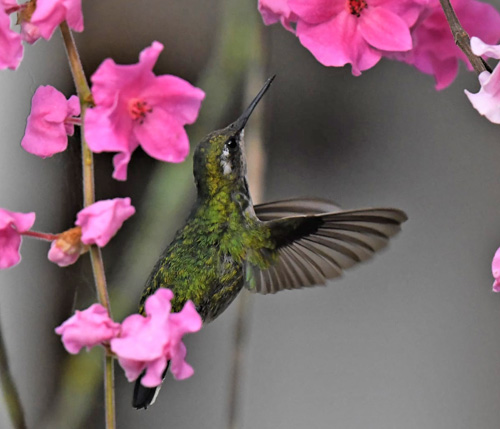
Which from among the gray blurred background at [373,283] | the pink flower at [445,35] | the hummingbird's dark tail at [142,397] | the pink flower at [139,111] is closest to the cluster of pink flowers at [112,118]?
the pink flower at [139,111]

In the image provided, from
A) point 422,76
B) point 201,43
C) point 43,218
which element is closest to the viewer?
point 43,218

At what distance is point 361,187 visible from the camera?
187 centimetres

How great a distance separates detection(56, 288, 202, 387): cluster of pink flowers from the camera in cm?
42

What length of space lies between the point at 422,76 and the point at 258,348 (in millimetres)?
759

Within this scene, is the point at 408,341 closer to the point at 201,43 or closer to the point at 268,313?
the point at 268,313

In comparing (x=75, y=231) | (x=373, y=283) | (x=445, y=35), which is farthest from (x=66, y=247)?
(x=373, y=283)

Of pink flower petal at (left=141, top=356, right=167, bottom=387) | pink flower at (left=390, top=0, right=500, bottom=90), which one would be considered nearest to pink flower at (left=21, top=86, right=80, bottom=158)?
pink flower petal at (left=141, top=356, right=167, bottom=387)

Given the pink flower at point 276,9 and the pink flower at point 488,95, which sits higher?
the pink flower at point 276,9

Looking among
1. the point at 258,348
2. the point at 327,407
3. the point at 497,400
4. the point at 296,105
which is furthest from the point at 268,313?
the point at 497,400

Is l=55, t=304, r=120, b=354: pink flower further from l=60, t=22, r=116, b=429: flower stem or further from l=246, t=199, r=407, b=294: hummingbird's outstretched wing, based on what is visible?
l=246, t=199, r=407, b=294: hummingbird's outstretched wing

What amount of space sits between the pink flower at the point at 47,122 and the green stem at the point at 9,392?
0.26m

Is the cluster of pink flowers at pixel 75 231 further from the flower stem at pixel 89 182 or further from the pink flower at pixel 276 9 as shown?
the pink flower at pixel 276 9

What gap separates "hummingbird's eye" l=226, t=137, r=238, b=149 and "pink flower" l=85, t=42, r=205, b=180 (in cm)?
15

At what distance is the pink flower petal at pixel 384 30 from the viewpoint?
0.55m
